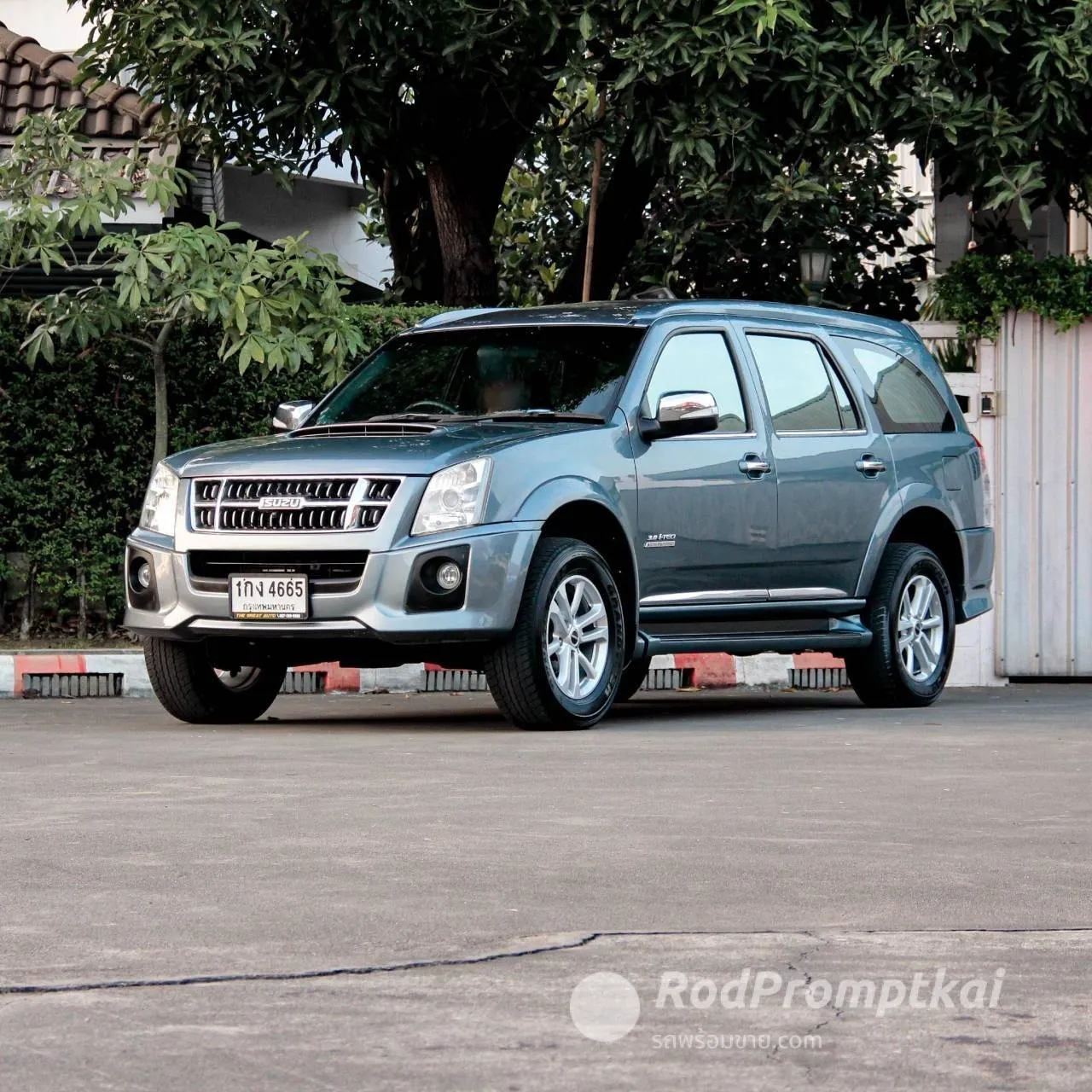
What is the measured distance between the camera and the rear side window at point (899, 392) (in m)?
12.4

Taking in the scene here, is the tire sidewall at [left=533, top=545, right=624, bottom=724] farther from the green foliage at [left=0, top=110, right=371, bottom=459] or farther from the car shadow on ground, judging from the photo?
the green foliage at [left=0, top=110, right=371, bottom=459]

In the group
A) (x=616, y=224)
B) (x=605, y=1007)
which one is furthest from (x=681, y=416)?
(x=616, y=224)

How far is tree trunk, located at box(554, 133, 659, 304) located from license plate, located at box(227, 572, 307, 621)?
29.1ft

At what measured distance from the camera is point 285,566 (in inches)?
395

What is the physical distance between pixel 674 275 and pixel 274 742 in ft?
43.8

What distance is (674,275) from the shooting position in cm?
2241

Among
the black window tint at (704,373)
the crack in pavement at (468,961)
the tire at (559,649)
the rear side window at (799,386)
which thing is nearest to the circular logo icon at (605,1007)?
the crack in pavement at (468,961)

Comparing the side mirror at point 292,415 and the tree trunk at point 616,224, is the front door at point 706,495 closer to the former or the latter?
the side mirror at point 292,415

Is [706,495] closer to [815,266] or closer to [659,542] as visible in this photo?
[659,542]

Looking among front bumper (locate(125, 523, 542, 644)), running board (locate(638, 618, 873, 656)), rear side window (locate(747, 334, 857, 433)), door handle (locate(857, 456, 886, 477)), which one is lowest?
running board (locate(638, 618, 873, 656))

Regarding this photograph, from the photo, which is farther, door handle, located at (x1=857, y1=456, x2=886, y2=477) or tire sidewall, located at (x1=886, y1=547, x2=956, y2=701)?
tire sidewall, located at (x1=886, y1=547, x2=956, y2=701)

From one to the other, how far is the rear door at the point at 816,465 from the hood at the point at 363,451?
Result: 1384 millimetres

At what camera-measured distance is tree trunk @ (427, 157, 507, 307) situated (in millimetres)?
18062

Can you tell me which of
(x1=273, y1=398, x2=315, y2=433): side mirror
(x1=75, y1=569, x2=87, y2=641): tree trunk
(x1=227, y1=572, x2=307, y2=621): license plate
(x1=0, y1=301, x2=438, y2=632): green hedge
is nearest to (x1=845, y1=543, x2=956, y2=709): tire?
(x1=273, y1=398, x2=315, y2=433): side mirror
